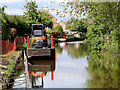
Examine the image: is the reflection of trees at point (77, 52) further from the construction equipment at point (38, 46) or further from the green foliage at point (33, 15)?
the green foliage at point (33, 15)

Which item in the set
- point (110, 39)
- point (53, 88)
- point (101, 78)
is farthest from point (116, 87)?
point (110, 39)

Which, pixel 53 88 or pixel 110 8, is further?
pixel 110 8

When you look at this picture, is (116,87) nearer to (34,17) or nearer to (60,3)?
(60,3)

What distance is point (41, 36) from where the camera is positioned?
67.7 ft

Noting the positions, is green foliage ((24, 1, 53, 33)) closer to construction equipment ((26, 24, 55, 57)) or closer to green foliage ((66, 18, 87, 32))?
green foliage ((66, 18, 87, 32))

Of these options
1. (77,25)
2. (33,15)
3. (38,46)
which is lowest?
(38,46)

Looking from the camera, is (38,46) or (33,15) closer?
(38,46)

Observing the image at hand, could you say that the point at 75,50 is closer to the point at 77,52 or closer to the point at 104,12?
the point at 77,52

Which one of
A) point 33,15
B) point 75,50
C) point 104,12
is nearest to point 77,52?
point 75,50

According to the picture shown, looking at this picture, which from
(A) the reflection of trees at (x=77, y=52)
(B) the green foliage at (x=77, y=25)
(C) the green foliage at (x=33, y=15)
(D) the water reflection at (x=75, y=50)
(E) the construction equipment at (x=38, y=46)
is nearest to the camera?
(E) the construction equipment at (x=38, y=46)

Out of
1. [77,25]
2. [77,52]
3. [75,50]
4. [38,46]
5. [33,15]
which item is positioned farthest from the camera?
[33,15]

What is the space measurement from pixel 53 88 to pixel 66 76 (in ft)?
8.95

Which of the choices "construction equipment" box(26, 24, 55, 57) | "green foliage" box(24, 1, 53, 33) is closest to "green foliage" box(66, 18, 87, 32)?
"construction equipment" box(26, 24, 55, 57)

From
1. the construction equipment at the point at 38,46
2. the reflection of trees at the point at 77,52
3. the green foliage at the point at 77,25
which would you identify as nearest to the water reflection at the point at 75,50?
the reflection of trees at the point at 77,52
